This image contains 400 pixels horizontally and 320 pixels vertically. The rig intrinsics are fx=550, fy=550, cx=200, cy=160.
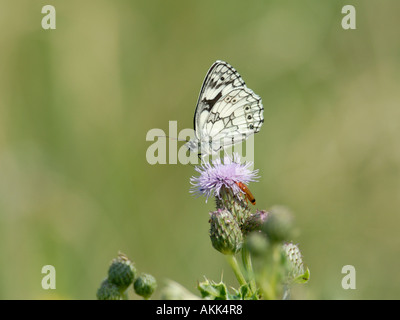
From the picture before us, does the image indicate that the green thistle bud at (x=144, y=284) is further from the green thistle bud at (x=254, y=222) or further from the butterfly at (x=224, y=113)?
the butterfly at (x=224, y=113)

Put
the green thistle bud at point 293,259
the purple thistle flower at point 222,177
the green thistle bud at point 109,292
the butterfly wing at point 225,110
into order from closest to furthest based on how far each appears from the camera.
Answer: the green thistle bud at point 109,292, the green thistle bud at point 293,259, the purple thistle flower at point 222,177, the butterfly wing at point 225,110

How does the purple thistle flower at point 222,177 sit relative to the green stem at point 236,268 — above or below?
above

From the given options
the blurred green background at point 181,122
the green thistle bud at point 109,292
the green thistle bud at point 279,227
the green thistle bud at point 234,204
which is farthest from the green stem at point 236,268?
the blurred green background at point 181,122

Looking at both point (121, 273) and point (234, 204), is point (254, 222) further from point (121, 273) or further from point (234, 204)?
point (121, 273)

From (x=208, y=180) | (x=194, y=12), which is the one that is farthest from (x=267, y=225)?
(x=194, y=12)

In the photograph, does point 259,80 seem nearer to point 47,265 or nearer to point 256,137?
point 256,137

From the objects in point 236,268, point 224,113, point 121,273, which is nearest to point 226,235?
point 236,268

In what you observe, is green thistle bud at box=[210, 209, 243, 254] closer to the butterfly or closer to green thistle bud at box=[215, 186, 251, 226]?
green thistle bud at box=[215, 186, 251, 226]

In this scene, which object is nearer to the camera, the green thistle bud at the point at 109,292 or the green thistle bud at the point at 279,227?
the green thistle bud at the point at 279,227
